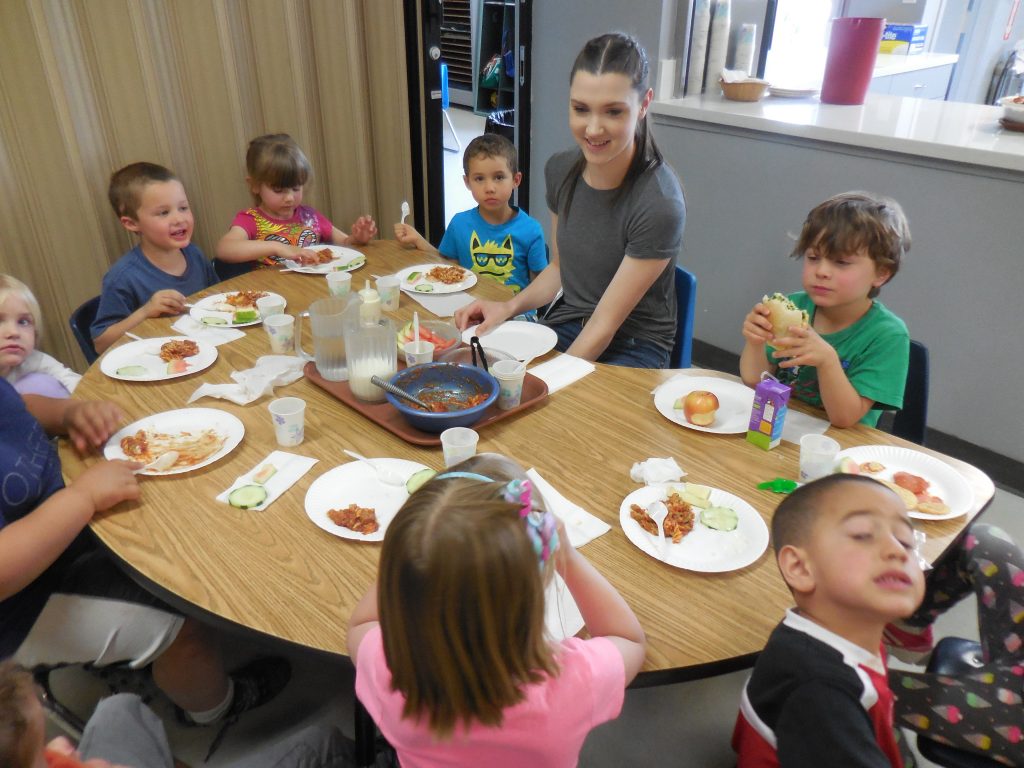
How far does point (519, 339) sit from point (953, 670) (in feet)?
4.22

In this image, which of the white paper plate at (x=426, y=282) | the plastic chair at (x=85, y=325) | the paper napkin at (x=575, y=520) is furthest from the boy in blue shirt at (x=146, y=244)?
the paper napkin at (x=575, y=520)

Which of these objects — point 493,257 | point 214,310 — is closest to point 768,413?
point 493,257

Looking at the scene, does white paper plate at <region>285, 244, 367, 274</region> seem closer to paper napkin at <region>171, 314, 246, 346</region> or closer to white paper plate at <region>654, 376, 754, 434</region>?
paper napkin at <region>171, 314, 246, 346</region>

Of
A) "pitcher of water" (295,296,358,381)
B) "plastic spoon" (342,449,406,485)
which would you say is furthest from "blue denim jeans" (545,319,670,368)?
"plastic spoon" (342,449,406,485)

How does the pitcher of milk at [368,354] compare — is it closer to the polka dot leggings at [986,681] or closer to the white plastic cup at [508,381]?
the white plastic cup at [508,381]

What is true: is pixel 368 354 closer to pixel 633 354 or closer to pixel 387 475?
pixel 387 475

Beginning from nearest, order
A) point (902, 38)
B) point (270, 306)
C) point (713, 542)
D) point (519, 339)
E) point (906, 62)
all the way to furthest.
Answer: point (713, 542)
point (519, 339)
point (270, 306)
point (906, 62)
point (902, 38)

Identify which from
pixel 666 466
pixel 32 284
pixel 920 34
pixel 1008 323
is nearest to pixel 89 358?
pixel 32 284

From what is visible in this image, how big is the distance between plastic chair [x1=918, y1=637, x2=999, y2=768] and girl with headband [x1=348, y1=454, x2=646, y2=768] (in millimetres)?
635

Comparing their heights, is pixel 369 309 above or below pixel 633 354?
above

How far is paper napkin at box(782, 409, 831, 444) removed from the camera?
161 centimetres

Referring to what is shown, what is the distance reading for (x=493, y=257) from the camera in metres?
2.87

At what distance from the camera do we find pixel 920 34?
4.81 metres

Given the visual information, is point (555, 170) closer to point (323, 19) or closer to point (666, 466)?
point (666, 466)
